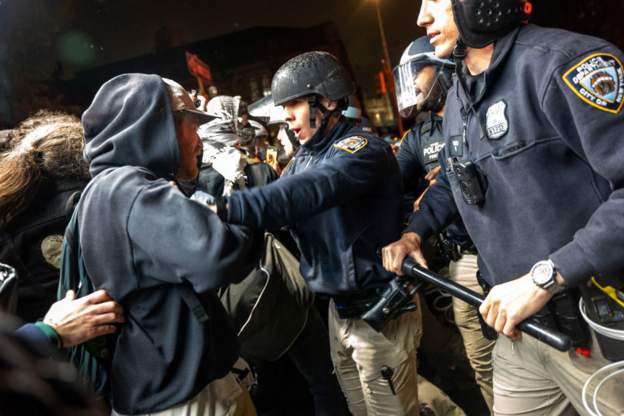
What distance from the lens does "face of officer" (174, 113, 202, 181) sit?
197cm

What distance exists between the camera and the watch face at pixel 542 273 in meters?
1.34

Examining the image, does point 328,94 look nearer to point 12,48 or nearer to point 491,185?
point 491,185

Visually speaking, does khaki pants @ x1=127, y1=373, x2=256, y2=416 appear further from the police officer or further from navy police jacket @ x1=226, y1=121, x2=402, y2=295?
the police officer

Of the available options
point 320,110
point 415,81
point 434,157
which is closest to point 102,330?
point 320,110

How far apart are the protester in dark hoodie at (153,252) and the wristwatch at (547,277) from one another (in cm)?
103

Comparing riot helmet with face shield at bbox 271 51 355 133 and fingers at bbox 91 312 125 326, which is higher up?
riot helmet with face shield at bbox 271 51 355 133

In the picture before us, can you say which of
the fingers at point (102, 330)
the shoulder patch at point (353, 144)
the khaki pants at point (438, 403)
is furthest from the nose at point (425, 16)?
the khaki pants at point (438, 403)

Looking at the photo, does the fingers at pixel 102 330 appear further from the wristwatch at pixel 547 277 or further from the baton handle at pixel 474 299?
the wristwatch at pixel 547 277

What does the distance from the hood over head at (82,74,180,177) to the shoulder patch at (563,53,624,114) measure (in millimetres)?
1534

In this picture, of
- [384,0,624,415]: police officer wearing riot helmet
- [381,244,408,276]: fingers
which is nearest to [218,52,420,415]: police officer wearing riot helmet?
[381,244,408,276]: fingers

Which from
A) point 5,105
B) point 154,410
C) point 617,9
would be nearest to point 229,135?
point 154,410

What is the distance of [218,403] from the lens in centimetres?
190

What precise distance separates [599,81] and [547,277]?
25.4 inches

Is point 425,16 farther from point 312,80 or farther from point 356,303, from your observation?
point 356,303
